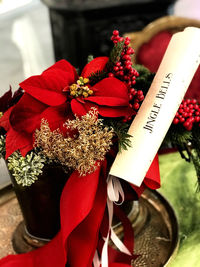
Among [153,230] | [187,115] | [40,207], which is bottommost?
[153,230]

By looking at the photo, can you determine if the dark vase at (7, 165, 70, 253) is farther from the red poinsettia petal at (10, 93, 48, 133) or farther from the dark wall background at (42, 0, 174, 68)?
the dark wall background at (42, 0, 174, 68)

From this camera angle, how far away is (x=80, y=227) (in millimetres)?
490

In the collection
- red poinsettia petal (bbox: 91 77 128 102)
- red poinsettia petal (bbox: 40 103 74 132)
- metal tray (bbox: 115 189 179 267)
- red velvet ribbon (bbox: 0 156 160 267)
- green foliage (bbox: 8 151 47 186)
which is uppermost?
red poinsettia petal (bbox: 91 77 128 102)

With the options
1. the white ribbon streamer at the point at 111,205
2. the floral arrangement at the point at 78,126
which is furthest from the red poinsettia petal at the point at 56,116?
the white ribbon streamer at the point at 111,205

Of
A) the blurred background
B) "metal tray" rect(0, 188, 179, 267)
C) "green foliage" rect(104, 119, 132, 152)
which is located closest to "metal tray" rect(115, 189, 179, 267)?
"metal tray" rect(0, 188, 179, 267)

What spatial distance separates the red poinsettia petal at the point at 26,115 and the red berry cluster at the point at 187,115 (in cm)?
20

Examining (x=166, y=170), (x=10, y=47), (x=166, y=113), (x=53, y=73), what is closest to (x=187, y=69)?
(x=166, y=113)

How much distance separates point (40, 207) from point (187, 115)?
0.26m

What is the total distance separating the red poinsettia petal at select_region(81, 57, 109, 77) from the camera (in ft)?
1.54

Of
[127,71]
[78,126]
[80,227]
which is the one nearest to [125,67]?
[127,71]

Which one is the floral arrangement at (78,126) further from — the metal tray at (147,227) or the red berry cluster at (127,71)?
the metal tray at (147,227)

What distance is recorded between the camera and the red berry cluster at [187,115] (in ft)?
1.57

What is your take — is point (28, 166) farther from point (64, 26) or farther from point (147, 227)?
point (64, 26)

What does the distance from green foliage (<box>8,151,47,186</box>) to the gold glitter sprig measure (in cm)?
3
